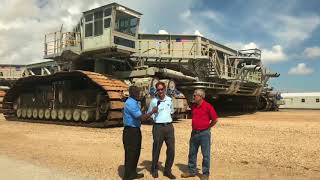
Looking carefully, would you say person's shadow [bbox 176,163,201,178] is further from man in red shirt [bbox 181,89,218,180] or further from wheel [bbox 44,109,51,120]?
wheel [bbox 44,109,51,120]

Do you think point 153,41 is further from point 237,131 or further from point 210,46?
point 237,131

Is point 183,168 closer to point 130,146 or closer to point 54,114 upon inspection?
point 130,146

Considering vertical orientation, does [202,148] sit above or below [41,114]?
below

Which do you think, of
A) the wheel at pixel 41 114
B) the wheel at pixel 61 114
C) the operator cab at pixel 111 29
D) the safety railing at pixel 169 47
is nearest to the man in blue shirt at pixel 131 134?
the operator cab at pixel 111 29

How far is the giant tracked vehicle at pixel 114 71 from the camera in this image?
1872 centimetres

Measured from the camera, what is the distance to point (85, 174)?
7.80m

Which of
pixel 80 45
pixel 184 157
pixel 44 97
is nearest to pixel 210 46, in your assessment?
pixel 80 45

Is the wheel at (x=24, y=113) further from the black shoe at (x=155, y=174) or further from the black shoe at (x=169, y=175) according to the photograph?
the black shoe at (x=169, y=175)

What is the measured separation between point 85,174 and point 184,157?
2.75m

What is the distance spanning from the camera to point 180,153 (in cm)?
1038

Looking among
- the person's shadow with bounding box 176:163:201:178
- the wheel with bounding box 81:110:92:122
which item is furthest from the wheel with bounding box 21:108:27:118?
the person's shadow with bounding box 176:163:201:178

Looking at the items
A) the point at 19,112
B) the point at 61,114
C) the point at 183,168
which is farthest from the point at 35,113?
the point at 183,168

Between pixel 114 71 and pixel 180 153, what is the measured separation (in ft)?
42.9

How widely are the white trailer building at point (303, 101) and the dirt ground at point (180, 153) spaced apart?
38.0 m
